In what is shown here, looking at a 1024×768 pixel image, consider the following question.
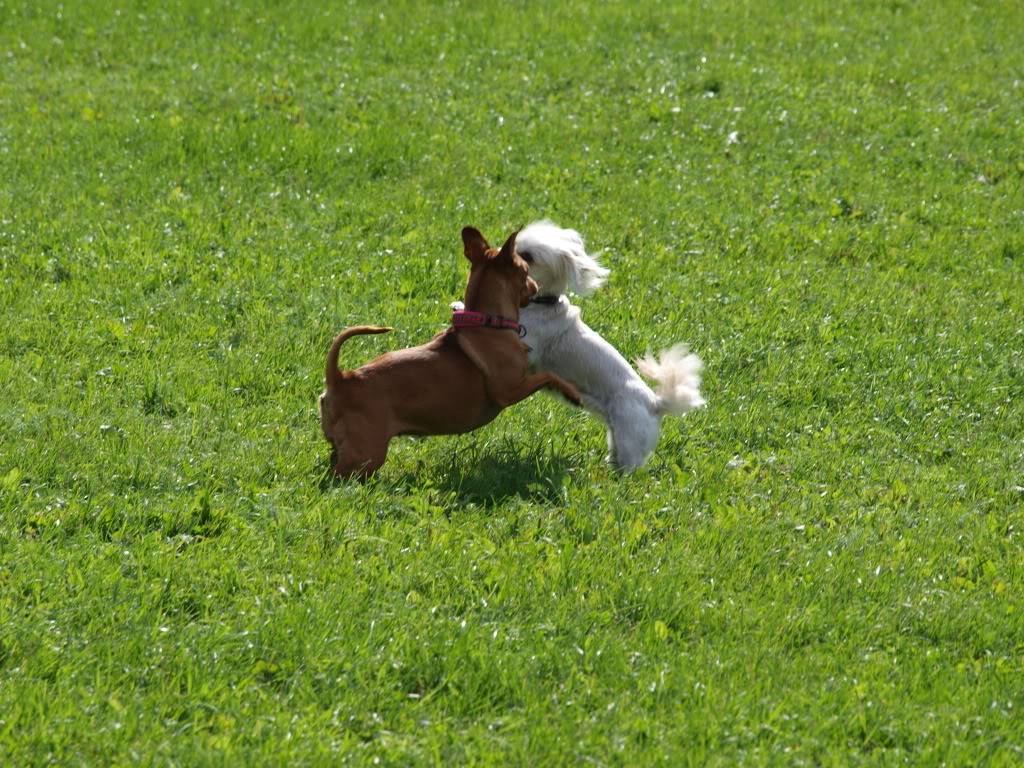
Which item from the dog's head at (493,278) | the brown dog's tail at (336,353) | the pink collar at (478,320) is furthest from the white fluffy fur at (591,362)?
the brown dog's tail at (336,353)

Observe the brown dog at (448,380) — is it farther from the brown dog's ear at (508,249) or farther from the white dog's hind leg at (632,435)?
the white dog's hind leg at (632,435)

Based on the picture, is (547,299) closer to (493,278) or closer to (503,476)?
(493,278)

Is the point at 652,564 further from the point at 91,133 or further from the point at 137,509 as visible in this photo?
the point at 91,133

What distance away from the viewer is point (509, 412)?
292 inches

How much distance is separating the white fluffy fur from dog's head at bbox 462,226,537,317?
34 cm

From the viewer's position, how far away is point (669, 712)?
4.53m

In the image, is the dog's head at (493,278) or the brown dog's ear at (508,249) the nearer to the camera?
the brown dog's ear at (508,249)

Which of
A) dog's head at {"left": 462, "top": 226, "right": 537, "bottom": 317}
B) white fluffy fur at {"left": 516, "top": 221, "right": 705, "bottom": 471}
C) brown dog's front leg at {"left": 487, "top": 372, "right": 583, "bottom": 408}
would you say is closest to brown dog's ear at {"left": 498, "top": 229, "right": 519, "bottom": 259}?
dog's head at {"left": 462, "top": 226, "right": 537, "bottom": 317}

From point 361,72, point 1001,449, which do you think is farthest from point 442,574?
point 361,72

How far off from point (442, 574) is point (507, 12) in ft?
38.9

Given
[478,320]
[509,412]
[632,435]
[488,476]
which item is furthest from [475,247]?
[509,412]

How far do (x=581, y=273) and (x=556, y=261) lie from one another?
0.16 metres

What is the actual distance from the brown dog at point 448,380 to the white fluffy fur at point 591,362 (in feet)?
0.99

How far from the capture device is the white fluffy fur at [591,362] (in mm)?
6699
